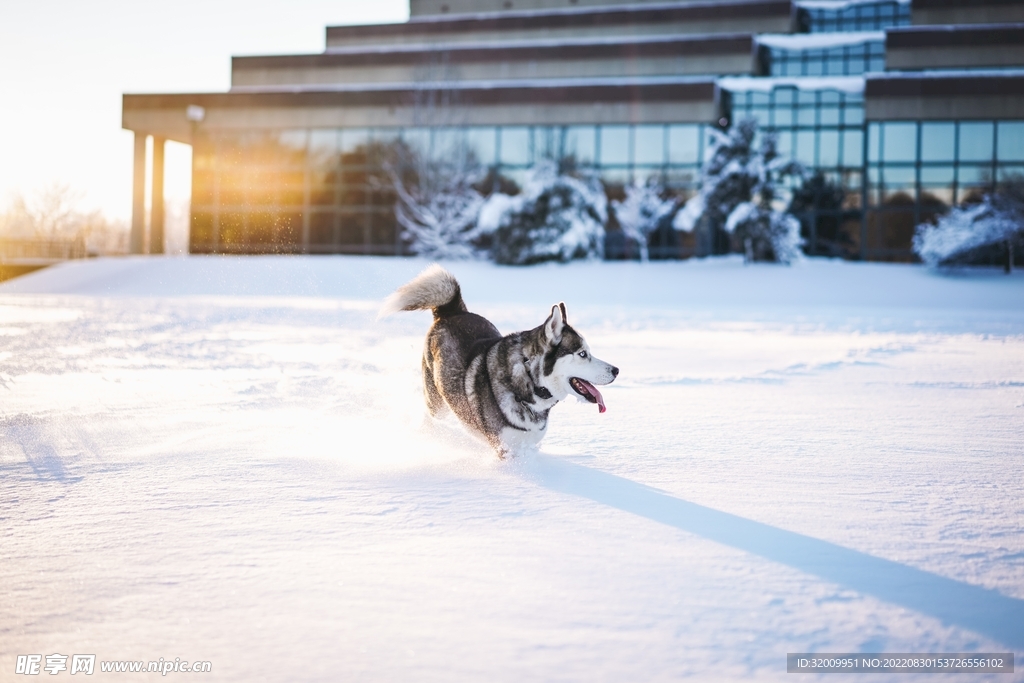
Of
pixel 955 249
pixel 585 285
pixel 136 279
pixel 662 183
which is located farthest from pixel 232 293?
pixel 955 249

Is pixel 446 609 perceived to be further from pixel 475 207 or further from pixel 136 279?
pixel 475 207

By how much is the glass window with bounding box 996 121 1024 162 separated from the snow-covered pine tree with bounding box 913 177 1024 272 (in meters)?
3.28

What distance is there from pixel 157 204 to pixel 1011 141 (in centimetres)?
3600

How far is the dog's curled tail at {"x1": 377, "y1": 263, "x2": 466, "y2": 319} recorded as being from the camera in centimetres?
584

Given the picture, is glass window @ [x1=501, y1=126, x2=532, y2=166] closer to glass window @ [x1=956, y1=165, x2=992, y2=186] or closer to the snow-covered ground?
glass window @ [x1=956, y1=165, x2=992, y2=186]

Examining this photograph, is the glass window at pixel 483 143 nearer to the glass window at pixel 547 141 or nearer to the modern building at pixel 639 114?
the modern building at pixel 639 114

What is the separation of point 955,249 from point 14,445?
2779cm

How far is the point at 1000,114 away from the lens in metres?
30.9

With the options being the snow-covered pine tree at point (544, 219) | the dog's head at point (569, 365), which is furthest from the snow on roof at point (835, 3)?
the dog's head at point (569, 365)

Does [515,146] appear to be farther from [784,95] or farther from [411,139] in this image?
[784,95]

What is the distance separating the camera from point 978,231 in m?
26.8

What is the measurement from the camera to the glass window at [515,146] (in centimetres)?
3475

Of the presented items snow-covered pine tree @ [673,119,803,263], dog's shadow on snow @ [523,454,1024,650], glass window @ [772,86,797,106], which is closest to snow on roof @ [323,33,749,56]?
glass window @ [772,86,797,106]

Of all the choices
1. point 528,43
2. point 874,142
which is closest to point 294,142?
point 528,43
